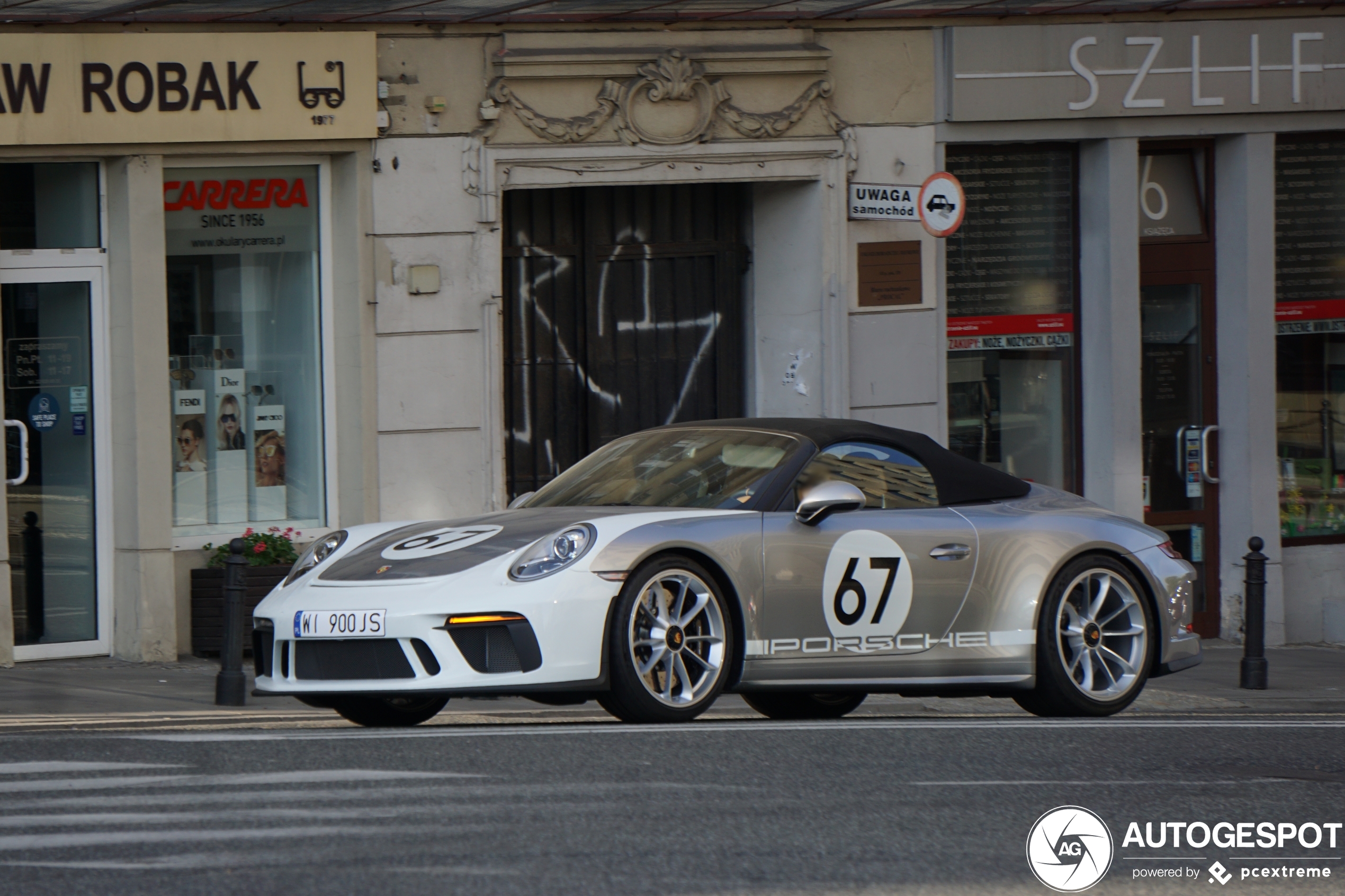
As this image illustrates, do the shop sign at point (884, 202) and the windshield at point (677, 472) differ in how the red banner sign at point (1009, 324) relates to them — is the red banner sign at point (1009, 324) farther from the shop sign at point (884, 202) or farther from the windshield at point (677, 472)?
the windshield at point (677, 472)

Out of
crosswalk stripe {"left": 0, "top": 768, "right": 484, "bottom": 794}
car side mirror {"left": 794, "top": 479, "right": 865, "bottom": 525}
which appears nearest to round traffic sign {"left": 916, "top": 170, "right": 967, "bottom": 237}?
car side mirror {"left": 794, "top": 479, "right": 865, "bottom": 525}

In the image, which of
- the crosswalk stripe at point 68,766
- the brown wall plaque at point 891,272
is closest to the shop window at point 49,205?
the brown wall plaque at point 891,272

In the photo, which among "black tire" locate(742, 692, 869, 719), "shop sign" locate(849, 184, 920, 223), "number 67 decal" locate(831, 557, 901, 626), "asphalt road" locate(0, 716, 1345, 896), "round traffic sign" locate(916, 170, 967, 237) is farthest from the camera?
"shop sign" locate(849, 184, 920, 223)

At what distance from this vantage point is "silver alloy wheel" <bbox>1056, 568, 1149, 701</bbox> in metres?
8.45

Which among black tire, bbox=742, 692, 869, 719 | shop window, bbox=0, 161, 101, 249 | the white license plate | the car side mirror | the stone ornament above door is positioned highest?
the stone ornament above door

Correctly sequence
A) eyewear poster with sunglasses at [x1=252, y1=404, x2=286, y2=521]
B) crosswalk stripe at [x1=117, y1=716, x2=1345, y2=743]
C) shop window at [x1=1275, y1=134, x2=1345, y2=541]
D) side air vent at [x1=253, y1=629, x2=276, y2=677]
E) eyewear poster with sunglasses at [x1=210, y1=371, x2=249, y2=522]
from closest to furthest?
crosswalk stripe at [x1=117, y1=716, x2=1345, y2=743], side air vent at [x1=253, y1=629, x2=276, y2=677], eyewear poster with sunglasses at [x1=210, y1=371, x2=249, y2=522], eyewear poster with sunglasses at [x1=252, y1=404, x2=286, y2=521], shop window at [x1=1275, y1=134, x2=1345, y2=541]

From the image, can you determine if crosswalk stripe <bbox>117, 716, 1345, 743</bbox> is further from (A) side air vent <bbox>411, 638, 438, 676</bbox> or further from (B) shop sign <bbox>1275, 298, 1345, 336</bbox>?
(B) shop sign <bbox>1275, 298, 1345, 336</bbox>

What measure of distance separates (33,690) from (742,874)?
6826mm

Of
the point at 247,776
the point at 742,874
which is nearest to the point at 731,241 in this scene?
the point at 247,776

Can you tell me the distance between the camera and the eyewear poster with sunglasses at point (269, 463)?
12844 mm

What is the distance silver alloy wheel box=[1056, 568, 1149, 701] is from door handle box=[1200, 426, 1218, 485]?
6.72m

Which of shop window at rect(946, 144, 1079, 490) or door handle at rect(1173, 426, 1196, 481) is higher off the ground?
shop window at rect(946, 144, 1079, 490)

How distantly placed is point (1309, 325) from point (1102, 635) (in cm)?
762

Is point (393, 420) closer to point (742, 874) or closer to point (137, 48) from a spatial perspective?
point (137, 48)
